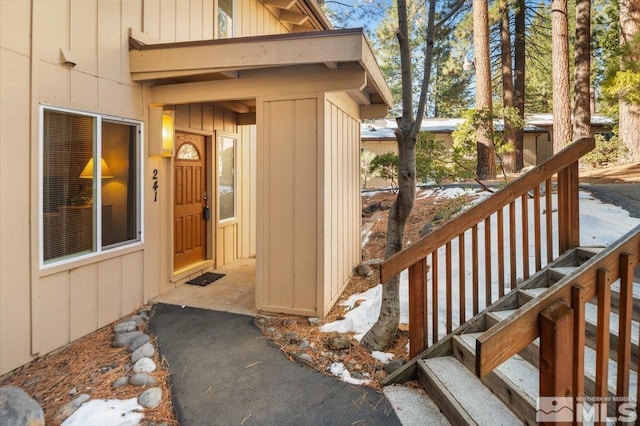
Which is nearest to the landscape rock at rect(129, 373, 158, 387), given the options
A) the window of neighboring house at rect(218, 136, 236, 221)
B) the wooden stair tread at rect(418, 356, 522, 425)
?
the wooden stair tread at rect(418, 356, 522, 425)

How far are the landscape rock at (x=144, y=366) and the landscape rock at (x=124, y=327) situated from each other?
0.79 meters

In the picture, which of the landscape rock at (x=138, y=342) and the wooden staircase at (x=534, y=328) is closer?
the wooden staircase at (x=534, y=328)

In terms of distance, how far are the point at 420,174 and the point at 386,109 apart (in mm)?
1874

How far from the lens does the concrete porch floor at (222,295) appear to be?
14.0 feet

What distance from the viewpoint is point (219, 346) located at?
3336mm

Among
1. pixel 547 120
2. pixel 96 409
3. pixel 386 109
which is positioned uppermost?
pixel 547 120

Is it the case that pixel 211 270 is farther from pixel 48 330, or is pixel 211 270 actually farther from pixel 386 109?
pixel 386 109

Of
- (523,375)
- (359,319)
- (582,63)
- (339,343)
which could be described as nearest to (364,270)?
(359,319)

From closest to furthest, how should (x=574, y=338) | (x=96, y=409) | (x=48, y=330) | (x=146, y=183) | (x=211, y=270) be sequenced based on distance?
(x=574, y=338) < (x=96, y=409) < (x=48, y=330) < (x=146, y=183) < (x=211, y=270)

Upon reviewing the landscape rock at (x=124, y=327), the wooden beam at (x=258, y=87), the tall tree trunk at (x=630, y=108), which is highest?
the tall tree trunk at (x=630, y=108)

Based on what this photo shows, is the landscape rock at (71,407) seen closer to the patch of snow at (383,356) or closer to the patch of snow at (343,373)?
the patch of snow at (343,373)

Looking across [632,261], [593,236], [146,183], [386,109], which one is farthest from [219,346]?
[386,109]

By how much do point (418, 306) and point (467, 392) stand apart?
63cm

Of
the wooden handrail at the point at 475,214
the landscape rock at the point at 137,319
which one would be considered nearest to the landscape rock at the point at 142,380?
the landscape rock at the point at 137,319
